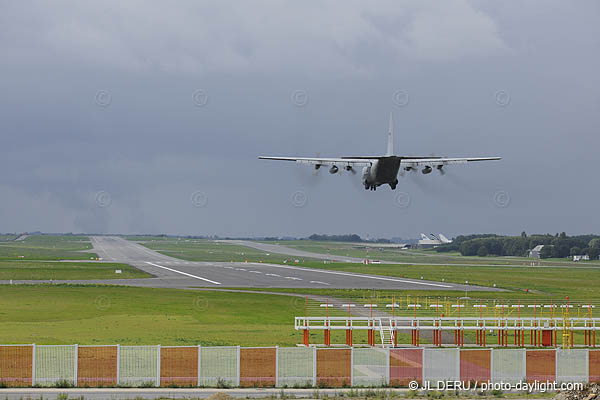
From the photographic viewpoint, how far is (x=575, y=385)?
1345 inches

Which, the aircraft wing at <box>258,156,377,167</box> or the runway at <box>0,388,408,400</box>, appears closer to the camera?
the runway at <box>0,388,408,400</box>

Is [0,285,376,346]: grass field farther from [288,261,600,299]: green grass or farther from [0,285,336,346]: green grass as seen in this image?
[288,261,600,299]: green grass

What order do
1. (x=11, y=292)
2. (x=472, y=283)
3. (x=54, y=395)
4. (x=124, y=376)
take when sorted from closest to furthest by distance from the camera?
1. (x=54, y=395)
2. (x=124, y=376)
3. (x=11, y=292)
4. (x=472, y=283)

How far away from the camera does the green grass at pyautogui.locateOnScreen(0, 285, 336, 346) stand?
5178 centimetres

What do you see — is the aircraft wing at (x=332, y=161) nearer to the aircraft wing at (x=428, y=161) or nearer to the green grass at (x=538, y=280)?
the aircraft wing at (x=428, y=161)

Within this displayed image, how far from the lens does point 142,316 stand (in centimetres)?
6544

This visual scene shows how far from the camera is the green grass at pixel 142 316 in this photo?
170 feet

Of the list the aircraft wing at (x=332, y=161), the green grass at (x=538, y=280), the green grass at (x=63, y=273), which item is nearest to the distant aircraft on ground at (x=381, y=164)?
the aircraft wing at (x=332, y=161)

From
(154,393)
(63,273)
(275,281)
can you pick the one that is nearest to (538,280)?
(275,281)

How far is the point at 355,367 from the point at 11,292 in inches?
2451

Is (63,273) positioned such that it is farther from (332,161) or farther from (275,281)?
(332,161)

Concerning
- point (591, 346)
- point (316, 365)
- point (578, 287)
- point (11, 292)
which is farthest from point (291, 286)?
point (316, 365)

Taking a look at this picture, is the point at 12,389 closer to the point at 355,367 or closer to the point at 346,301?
the point at 355,367

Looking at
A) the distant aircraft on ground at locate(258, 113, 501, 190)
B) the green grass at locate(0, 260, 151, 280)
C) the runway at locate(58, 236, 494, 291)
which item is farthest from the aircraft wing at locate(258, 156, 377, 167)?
the green grass at locate(0, 260, 151, 280)
